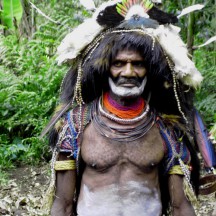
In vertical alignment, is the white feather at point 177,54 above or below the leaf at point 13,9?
above

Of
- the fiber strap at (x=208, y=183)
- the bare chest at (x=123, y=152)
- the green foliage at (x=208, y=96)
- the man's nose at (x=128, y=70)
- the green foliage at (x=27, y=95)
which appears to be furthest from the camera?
the green foliage at (x=27, y=95)

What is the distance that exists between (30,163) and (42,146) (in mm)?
231

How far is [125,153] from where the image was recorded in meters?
2.67

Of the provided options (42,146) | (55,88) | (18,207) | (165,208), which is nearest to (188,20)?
(55,88)

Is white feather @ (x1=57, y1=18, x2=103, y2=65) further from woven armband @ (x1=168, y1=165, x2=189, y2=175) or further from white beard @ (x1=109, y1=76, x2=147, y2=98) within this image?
woven armband @ (x1=168, y1=165, x2=189, y2=175)

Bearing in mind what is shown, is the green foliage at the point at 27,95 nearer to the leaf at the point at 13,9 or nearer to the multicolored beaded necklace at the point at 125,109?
the leaf at the point at 13,9

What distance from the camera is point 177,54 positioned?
8.57 ft

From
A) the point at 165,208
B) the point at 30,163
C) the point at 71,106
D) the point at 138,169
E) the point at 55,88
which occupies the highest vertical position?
the point at 71,106

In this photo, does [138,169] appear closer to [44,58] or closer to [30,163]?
[30,163]

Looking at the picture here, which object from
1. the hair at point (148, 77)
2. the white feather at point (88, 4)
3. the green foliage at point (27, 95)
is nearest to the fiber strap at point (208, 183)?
the hair at point (148, 77)

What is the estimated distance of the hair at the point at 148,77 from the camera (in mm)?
2594

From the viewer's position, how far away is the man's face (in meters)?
2.58

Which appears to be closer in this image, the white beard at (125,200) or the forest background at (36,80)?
the white beard at (125,200)

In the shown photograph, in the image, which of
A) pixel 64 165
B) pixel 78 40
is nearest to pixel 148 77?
pixel 78 40
